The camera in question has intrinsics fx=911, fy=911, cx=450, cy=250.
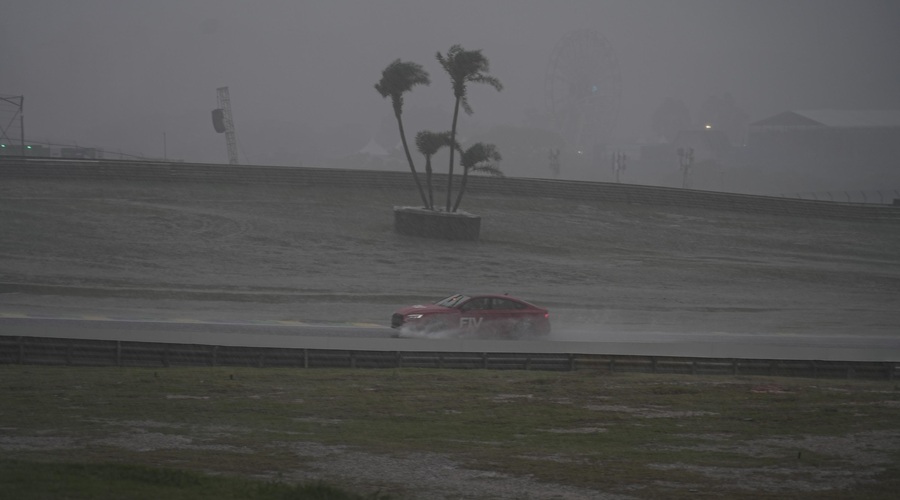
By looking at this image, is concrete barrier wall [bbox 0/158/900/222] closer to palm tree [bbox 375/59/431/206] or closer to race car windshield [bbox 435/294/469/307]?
palm tree [bbox 375/59/431/206]

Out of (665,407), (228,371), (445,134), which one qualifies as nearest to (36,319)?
(228,371)

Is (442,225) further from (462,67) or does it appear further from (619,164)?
(619,164)

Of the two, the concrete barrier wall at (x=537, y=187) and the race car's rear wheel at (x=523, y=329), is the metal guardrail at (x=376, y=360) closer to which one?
the race car's rear wheel at (x=523, y=329)

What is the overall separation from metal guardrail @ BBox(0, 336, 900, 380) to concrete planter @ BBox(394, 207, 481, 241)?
2034 centimetres

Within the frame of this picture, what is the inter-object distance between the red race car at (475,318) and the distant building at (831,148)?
2656 inches

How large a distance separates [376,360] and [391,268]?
48.4 ft

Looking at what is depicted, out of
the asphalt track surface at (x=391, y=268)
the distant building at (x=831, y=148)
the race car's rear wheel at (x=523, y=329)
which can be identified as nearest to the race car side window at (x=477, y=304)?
the race car's rear wheel at (x=523, y=329)

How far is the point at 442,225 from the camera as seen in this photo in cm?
3741

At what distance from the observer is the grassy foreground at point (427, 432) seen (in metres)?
8.77

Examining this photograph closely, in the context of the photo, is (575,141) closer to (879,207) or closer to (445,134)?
(879,207)

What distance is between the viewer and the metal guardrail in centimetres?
1587

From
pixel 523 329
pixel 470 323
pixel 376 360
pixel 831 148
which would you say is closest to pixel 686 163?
pixel 831 148

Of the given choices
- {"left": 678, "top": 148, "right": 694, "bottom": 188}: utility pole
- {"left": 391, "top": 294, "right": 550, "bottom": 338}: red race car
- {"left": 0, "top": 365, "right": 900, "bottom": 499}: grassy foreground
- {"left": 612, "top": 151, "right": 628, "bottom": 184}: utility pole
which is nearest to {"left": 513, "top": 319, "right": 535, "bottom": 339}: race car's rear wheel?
{"left": 391, "top": 294, "right": 550, "bottom": 338}: red race car

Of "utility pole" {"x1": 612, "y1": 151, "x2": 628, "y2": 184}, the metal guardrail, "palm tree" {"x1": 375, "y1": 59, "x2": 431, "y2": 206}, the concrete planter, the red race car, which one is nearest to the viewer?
the metal guardrail
